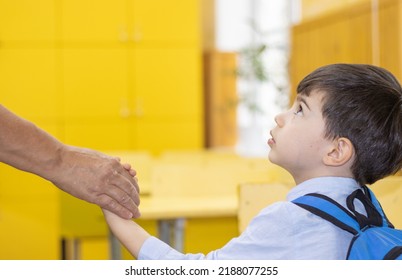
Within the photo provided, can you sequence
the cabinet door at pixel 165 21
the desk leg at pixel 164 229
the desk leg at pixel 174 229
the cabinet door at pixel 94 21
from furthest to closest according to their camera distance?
1. the cabinet door at pixel 165 21
2. the cabinet door at pixel 94 21
3. the desk leg at pixel 174 229
4. the desk leg at pixel 164 229

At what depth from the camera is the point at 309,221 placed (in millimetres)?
1017

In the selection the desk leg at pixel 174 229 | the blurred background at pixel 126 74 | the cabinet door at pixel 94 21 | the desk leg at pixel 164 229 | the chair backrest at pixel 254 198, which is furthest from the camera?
the cabinet door at pixel 94 21

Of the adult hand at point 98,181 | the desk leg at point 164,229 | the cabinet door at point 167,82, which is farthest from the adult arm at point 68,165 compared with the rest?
the cabinet door at point 167,82

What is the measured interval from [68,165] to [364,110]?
1.63ft

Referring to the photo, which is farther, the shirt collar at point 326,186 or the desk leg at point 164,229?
the desk leg at point 164,229

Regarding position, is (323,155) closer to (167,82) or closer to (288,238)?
(288,238)

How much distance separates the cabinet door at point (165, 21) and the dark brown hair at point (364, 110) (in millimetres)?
4121

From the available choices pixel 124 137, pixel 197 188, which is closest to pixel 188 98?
pixel 124 137

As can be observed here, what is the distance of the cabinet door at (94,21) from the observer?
4.96 metres

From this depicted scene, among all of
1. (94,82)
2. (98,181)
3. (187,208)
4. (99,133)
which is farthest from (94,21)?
(98,181)

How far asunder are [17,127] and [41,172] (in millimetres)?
89

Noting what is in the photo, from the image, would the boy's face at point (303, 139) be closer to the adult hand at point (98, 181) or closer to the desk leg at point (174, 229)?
the adult hand at point (98, 181)
